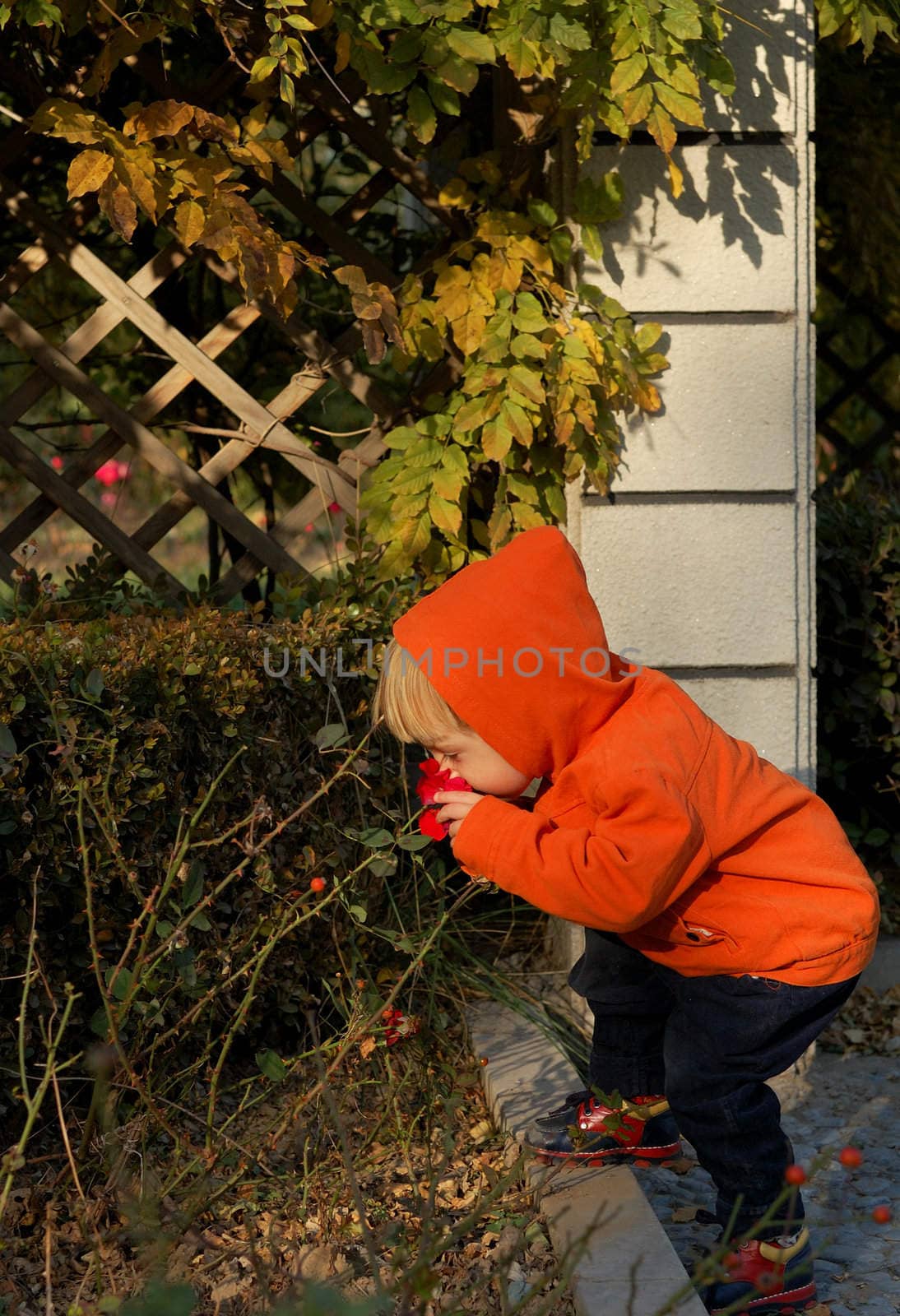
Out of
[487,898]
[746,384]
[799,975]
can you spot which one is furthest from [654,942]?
[746,384]

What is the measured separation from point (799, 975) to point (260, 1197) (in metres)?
0.92

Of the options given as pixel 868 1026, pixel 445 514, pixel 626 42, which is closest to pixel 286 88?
pixel 626 42

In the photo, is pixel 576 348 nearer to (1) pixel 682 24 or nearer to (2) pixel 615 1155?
(1) pixel 682 24

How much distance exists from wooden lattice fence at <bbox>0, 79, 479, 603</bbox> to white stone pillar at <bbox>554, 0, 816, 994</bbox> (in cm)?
49

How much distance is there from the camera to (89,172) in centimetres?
229

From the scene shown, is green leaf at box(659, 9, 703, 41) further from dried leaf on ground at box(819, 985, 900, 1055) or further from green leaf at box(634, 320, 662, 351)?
dried leaf on ground at box(819, 985, 900, 1055)

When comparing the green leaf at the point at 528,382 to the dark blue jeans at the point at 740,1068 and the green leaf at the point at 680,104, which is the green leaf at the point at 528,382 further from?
the dark blue jeans at the point at 740,1068

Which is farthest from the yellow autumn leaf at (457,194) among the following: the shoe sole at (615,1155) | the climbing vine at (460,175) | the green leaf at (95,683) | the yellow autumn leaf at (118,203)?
the shoe sole at (615,1155)

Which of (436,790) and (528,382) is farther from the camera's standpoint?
(528,382)

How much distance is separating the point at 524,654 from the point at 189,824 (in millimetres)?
658

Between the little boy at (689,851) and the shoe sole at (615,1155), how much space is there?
7.5 inches

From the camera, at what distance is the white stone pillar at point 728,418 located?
2666mm

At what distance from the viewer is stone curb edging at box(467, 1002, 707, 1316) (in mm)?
1681

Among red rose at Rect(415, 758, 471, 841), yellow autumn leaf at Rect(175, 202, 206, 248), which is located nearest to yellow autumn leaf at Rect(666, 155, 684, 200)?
yellow autumn leaf at Rect(175, 202, 206, 248)
